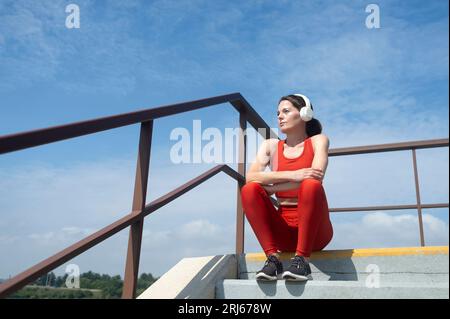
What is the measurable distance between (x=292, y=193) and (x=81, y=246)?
1150mm

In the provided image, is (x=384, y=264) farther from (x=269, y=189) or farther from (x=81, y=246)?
(x=81, y=246)

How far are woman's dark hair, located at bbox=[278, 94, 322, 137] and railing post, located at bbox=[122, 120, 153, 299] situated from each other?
927mm

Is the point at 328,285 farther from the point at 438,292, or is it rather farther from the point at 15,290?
the point at 15,290

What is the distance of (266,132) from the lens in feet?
9.87

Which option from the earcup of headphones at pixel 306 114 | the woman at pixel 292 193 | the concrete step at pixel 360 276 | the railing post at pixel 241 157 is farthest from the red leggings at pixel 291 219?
the earcup of headphones at pixel 306 114

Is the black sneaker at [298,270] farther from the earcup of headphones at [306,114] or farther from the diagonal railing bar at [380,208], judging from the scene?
the diagonal railing bar at [380,208]

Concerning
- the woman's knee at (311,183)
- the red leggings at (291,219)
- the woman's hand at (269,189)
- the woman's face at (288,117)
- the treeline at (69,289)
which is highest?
the woman's face at (288,117)

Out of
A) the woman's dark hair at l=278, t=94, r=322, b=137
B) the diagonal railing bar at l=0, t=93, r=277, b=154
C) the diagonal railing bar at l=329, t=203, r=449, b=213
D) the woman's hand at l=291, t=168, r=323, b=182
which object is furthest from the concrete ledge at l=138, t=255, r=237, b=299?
the diagonal railing bar at l=329, t=203, r=449, b=213

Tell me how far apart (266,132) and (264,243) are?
1.22 metres

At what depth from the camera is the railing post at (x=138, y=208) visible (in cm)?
159

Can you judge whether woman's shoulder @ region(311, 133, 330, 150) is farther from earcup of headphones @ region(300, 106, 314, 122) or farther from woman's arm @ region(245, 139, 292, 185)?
woman's arm @ region(245, 139, 292, 185)

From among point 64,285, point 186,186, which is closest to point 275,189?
point 186,186

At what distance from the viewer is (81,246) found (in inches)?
54.1
